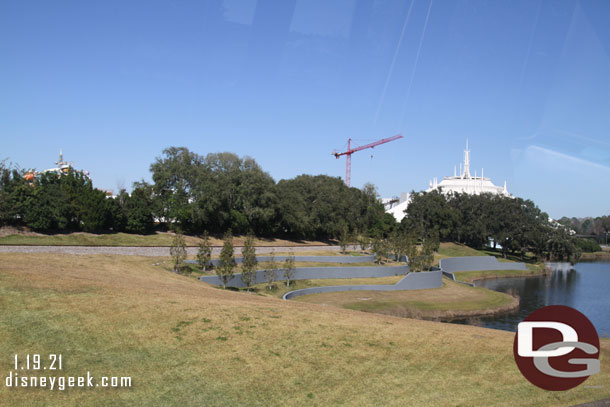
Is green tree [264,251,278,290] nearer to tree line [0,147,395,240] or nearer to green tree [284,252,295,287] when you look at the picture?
green tree [284,252,295,287]

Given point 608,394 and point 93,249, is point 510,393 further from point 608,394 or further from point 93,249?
point 93,249

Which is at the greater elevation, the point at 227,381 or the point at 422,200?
the point at 422,200

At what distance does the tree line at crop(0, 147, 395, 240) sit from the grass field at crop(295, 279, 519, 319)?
22.4 metres

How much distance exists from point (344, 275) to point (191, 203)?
23852 millimetres

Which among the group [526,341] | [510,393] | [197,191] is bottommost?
[510,393]

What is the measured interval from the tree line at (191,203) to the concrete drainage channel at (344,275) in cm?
1503

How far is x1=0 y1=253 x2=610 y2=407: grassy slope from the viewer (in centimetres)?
1301

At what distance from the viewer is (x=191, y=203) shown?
199ft

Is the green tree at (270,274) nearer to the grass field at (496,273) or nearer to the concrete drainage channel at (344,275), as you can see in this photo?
the concrete drainage channel at (344,275)

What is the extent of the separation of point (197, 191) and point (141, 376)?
50.0 metres

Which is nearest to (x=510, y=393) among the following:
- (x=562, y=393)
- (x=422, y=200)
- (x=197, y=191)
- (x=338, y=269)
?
(x=562, y=393)

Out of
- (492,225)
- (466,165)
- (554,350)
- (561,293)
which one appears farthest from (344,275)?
(466,165)

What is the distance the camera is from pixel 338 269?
161ft

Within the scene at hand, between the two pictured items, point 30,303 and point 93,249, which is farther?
point 93,249
